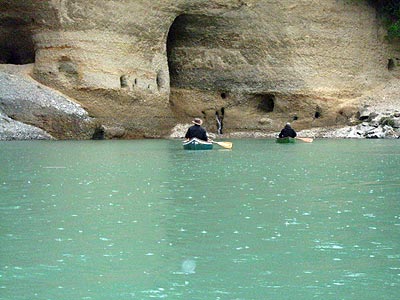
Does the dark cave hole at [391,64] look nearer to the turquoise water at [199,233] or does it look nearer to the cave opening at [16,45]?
the cave opening at [16,45]

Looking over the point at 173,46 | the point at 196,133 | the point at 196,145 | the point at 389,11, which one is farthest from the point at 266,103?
the point at 196,145

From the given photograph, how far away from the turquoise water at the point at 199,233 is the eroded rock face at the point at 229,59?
1955 centimetres

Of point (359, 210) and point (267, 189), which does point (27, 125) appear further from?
point (359, 210)

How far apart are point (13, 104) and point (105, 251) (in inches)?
1039

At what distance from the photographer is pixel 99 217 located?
496 inches

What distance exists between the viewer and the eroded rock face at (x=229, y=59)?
1564 inches

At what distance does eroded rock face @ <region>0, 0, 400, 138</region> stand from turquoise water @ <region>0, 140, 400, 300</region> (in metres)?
19.6

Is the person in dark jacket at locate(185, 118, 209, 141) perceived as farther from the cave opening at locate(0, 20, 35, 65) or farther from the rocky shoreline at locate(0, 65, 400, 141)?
the cave opening at locate(0, 20, 35, 65)

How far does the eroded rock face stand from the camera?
3972 cm

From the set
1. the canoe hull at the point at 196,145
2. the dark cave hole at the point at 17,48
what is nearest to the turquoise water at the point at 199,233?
the canoe hull at the point at 196,145

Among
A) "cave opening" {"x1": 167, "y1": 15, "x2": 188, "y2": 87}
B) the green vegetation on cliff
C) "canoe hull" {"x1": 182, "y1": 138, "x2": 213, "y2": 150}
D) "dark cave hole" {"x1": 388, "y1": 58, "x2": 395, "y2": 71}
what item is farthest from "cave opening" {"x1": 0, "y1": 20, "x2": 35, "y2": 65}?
"dark cave hole" {"x1": 388, "y1": 58, "x2": 395, "y2": 71}

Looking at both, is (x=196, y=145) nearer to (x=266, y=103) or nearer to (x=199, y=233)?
(x=266, y=103)

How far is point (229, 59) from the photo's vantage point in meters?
43.5

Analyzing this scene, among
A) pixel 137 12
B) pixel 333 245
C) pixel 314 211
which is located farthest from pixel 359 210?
pixel 137 12
